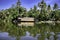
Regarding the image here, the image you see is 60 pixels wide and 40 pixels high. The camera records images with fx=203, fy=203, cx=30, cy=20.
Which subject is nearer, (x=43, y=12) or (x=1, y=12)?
(x=43, y=12)

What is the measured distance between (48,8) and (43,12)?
20.1ft

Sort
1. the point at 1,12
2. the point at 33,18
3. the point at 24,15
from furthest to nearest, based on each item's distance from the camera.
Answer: the point at 1,12 < the point at 24,15 < the point at 33,18

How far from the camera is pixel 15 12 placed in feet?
235

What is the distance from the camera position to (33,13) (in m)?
73.8

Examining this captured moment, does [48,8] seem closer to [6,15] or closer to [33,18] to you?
[33,18]

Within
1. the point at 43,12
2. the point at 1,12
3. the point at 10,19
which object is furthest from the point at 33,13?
the point at 1,12

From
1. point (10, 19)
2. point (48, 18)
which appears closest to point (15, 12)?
point (10, 19)

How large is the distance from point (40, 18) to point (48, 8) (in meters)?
9.99

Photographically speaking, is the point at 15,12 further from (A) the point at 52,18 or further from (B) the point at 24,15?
(A) the point at 52,18

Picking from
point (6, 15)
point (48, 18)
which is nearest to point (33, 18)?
point (48, 18)

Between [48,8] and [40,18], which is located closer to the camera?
[40,18]

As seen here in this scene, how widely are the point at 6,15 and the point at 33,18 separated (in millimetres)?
12926

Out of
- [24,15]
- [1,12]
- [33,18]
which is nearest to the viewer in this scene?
[33,18]

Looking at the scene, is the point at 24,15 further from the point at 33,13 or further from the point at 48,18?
the point at 48,18
